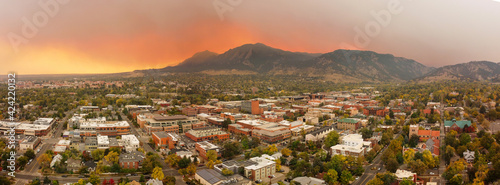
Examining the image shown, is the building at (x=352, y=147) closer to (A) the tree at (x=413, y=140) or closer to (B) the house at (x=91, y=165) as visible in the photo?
(A) the tree at (x=413, y=140)

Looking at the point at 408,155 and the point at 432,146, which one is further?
the point at 432,146

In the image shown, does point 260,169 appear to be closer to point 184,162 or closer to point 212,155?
point 212,155

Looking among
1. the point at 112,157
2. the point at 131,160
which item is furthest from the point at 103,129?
the point at 131,160

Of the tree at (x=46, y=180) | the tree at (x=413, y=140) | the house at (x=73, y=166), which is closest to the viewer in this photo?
the tree at (x=46, y=180)

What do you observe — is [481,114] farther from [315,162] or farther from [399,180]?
[315,162]

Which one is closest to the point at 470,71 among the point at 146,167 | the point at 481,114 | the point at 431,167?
Answer: the point at 481,114

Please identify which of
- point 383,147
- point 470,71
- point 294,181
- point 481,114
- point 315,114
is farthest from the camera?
point 470,71

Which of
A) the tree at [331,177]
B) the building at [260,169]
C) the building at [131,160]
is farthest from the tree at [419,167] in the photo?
the building at [131,160]
